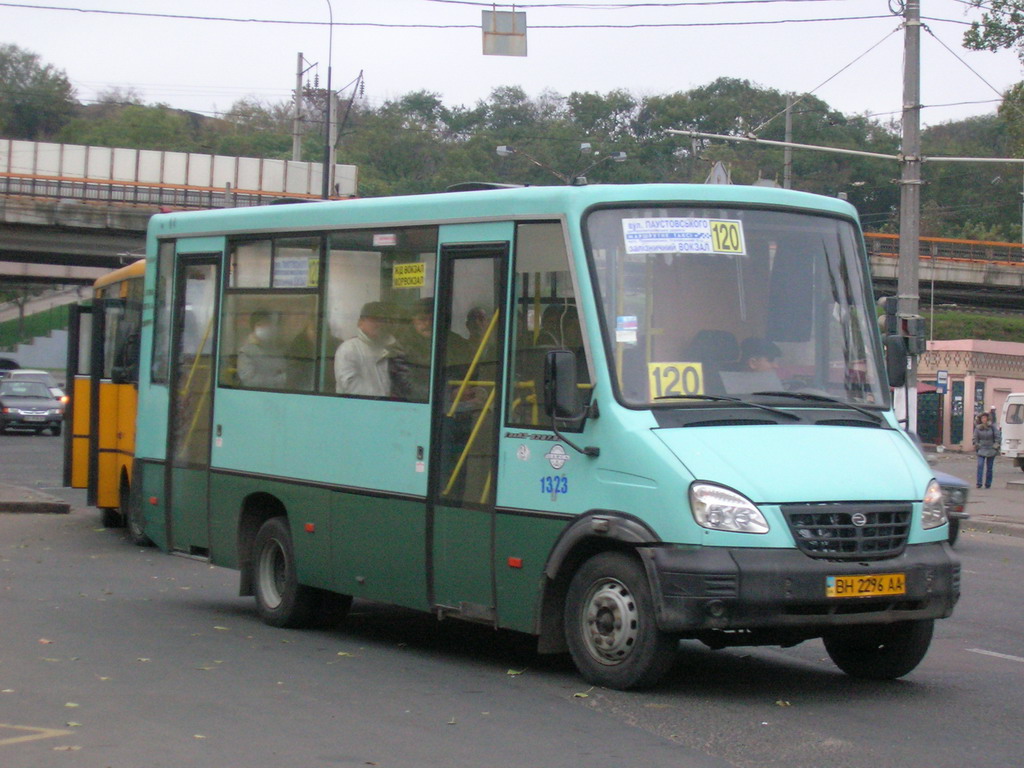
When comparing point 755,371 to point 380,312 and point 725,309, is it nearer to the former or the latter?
point 725,309

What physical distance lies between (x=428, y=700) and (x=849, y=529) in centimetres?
223

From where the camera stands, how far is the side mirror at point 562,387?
755 centimetres

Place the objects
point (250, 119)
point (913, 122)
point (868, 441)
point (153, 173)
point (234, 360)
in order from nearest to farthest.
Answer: point (868, 441) → point (234, 360) → point (913, 122) → point (153, 173) → point (250, 119)

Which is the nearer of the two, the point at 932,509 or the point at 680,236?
the point at 932,509

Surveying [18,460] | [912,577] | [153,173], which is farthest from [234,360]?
[153,173]

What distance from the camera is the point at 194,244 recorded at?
11.4 metres

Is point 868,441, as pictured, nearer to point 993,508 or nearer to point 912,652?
point 912,652

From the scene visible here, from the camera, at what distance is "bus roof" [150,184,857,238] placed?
7.96m

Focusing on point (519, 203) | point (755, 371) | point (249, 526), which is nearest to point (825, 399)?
point (755, 371)

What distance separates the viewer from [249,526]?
10617mm

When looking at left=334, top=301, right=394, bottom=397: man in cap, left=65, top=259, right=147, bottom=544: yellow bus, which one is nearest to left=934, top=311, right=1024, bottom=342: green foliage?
left=65, top=259, right=147, bottom=544: yellow bus

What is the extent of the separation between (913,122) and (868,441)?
18.2m

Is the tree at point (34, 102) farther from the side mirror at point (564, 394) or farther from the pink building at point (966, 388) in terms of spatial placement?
the side mirror at point (564, 394)

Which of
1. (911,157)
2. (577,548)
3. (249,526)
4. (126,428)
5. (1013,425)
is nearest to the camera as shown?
(577,548)
